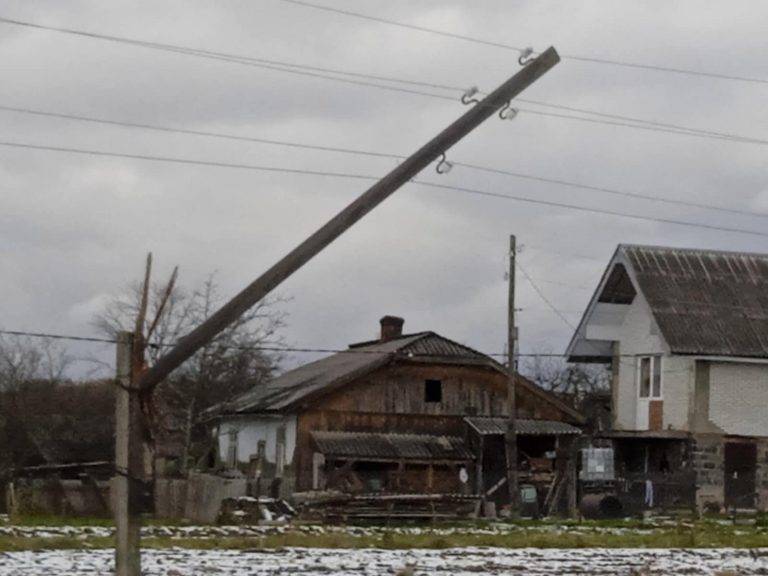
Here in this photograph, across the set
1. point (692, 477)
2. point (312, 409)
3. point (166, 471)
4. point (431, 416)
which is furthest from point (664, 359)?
point (166, 471)

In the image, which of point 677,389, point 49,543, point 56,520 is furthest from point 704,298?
point 49,543

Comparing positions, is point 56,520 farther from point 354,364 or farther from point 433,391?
point 433,391

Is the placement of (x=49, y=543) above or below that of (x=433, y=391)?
below

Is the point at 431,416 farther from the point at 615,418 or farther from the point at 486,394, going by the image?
the point at 615,418

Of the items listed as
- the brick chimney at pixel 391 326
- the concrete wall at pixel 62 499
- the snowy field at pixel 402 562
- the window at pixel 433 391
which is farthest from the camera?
the brick chimney at pixel 391 326

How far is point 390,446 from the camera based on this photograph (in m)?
51.0

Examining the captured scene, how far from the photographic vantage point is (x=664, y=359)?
174 ft

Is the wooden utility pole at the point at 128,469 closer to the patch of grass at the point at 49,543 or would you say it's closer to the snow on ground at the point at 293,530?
the patch of grass at the point at 49,543

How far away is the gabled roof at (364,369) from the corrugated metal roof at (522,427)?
1004mm

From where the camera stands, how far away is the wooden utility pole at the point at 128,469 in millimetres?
19250

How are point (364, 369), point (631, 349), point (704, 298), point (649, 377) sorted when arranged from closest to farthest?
point (364, 369)
point (704, 298)
point (649, 377)
point (631, 349)

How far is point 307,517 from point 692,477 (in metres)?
13.1

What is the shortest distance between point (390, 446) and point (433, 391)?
3141 millimetres

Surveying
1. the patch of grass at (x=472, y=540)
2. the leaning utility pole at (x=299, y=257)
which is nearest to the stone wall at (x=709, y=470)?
the patch of grass at (x=472, y=540)
